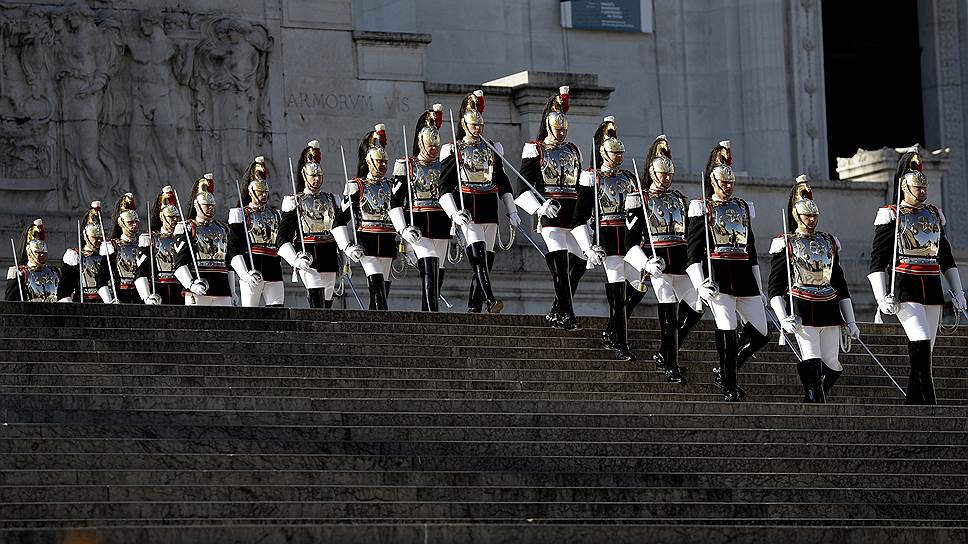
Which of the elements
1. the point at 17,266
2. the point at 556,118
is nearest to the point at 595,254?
the point at 556,118

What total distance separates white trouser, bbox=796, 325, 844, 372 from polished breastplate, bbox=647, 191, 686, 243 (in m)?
1.43

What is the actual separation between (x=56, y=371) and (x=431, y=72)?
13.9m

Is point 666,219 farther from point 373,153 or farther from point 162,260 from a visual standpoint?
point 162,260

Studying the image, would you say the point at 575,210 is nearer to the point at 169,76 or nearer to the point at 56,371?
the point at 56,371

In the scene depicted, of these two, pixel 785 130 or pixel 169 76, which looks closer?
pixel 169 76

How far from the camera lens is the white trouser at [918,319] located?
17.3m

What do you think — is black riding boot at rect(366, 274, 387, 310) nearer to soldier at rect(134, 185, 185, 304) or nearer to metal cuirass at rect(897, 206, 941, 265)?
soldier at rect(134, 185, 185, 304)

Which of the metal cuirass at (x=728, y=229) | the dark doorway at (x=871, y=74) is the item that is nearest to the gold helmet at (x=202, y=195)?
the metal cuirass at (x=728, y=229)

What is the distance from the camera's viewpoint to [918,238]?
17.5 meters

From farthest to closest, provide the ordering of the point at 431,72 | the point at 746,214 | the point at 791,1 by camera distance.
→ the point at 791,1 → the point at 431,72 → the point at 746,214

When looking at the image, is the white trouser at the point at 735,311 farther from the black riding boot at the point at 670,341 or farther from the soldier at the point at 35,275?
the soldier at the point at 35,275

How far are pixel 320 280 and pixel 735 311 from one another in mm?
4174

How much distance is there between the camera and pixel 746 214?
1753 centimetres

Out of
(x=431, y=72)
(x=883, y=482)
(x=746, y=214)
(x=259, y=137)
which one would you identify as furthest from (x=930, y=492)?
(x=431, y=72)
